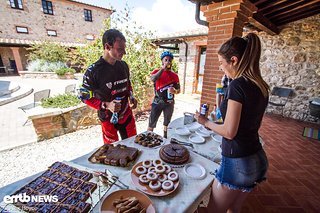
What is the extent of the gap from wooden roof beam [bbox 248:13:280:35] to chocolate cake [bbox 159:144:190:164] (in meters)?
3.50

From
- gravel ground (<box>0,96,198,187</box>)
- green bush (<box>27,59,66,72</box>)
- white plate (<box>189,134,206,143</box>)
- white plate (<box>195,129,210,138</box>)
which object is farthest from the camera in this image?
green bush (<box>27,59,66,72</box>)

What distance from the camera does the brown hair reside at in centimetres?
99

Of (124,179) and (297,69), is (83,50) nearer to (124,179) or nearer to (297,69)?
(124,179)

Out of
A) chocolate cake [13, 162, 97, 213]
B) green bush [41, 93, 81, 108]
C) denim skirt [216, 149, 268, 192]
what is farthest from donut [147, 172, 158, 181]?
green bush [41, 93, 81, 108]

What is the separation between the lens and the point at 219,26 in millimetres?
2756

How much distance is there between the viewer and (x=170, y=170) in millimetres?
1239

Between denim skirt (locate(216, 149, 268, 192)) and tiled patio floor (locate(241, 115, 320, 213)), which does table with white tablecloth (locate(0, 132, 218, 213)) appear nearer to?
denim skirt (locate(216, 149, 268, 192))

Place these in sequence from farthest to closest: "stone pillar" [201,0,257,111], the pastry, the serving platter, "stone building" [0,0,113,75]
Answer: "stone building" [0,0,113,75], "stone pillar" [201,0,257,111], the pastry, the serving platter

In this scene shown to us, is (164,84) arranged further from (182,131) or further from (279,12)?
(279,12)

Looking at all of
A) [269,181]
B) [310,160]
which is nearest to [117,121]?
[269,181]

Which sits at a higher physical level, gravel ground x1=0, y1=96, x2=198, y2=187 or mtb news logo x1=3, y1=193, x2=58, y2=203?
mtb news logo x1=3, y1=193, x2=58, y2=203

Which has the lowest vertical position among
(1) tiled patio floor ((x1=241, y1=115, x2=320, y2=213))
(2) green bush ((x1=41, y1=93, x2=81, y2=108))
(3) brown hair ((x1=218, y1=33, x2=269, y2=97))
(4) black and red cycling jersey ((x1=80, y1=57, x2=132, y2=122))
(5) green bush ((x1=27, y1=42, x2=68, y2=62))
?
(1) tiled patio floor ((x1=241, y1=115, x2=320, y2=213))

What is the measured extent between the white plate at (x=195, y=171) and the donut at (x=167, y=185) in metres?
0.19

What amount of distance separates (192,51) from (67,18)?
60.1 feet
